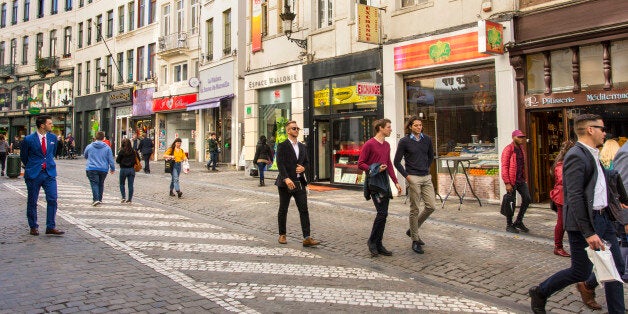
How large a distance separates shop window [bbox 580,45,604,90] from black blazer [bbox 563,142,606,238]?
7.49 m

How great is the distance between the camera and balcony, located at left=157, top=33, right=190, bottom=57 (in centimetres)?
2788

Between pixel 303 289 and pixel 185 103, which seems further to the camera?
pixel 185 103

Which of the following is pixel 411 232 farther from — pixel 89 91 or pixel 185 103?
pixel 89 91

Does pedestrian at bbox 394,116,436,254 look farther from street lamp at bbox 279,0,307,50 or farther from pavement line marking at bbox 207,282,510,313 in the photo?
street lamp at bbox 279,0,307,50

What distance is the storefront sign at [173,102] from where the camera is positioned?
27.4 m

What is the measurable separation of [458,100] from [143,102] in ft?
80.1

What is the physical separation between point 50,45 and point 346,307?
45.7 meters

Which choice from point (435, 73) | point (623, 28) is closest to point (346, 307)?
point (623, 28)

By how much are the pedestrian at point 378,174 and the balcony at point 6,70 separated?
47947mm

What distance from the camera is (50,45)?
42125 mm

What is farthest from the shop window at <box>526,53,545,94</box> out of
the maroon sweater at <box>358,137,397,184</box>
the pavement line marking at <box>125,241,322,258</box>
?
the pavement line marking at <box>125,241,322,258</box>

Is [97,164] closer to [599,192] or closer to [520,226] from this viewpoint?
[520,226]

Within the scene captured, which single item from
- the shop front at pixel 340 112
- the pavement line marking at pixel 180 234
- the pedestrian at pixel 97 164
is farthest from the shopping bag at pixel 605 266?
the shop front at pixel 340 112

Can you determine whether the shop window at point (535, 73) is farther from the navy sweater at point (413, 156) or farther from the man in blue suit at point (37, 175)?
the man in blue suit at point (37, 175)
